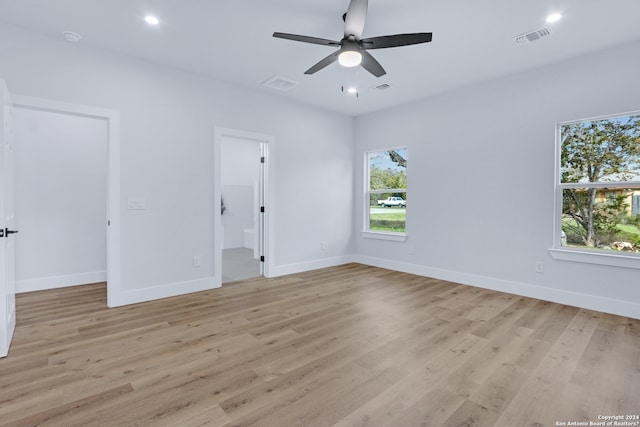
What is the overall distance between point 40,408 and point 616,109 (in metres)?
5.39

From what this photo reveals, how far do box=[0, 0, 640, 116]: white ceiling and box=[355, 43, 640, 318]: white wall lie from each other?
13.3 inches

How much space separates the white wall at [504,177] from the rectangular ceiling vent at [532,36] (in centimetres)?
82

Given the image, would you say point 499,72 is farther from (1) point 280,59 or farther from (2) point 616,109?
(1) point 280,59

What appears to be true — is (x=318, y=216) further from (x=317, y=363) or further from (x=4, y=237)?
(x=4, y=237)

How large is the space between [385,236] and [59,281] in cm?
485

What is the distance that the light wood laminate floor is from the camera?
175cm

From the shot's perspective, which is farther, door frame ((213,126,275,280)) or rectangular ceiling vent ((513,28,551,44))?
door frame ((213,126,275,280))

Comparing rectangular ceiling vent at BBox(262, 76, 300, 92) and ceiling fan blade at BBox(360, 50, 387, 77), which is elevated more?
rectangular ceiling vent at BBox(262, 76, 300, 92)

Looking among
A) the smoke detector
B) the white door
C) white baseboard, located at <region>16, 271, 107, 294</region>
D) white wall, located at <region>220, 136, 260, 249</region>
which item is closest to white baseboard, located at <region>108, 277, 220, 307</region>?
the white door

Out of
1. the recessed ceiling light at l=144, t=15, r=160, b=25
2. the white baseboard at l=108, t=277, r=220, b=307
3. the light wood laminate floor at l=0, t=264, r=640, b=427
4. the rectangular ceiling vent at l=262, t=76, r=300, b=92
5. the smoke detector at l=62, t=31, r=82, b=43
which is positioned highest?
the rectangular ceiling vent at l=262, t=76, r=300, b=92

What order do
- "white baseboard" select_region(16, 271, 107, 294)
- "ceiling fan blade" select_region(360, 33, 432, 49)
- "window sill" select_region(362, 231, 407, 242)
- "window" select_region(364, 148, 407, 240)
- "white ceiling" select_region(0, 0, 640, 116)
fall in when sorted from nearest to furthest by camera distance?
1. "ceiling fan blade" select_region(360, 33, 432, 49)
2. "white ceiling" select_region(0, 0, 640, 116)
3. "white baseboard" select_region(16, 271, 107, 294)
4. "window sill" select_region(362, 231, 407, 242)
5. "window" select_region(364, 148, 407, 240)

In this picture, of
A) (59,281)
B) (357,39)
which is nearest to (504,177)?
(357,39)

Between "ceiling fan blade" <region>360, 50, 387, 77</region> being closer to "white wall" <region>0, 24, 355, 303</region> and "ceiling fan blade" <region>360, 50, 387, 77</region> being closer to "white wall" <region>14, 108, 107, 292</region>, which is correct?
"white wall" <region>0, 24, 355, 303</region>

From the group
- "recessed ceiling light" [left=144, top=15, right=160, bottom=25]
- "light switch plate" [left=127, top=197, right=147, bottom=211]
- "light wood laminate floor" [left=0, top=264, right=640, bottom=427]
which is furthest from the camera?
"light switch plate" [left=127, top=197, right=147, bottom=211]
